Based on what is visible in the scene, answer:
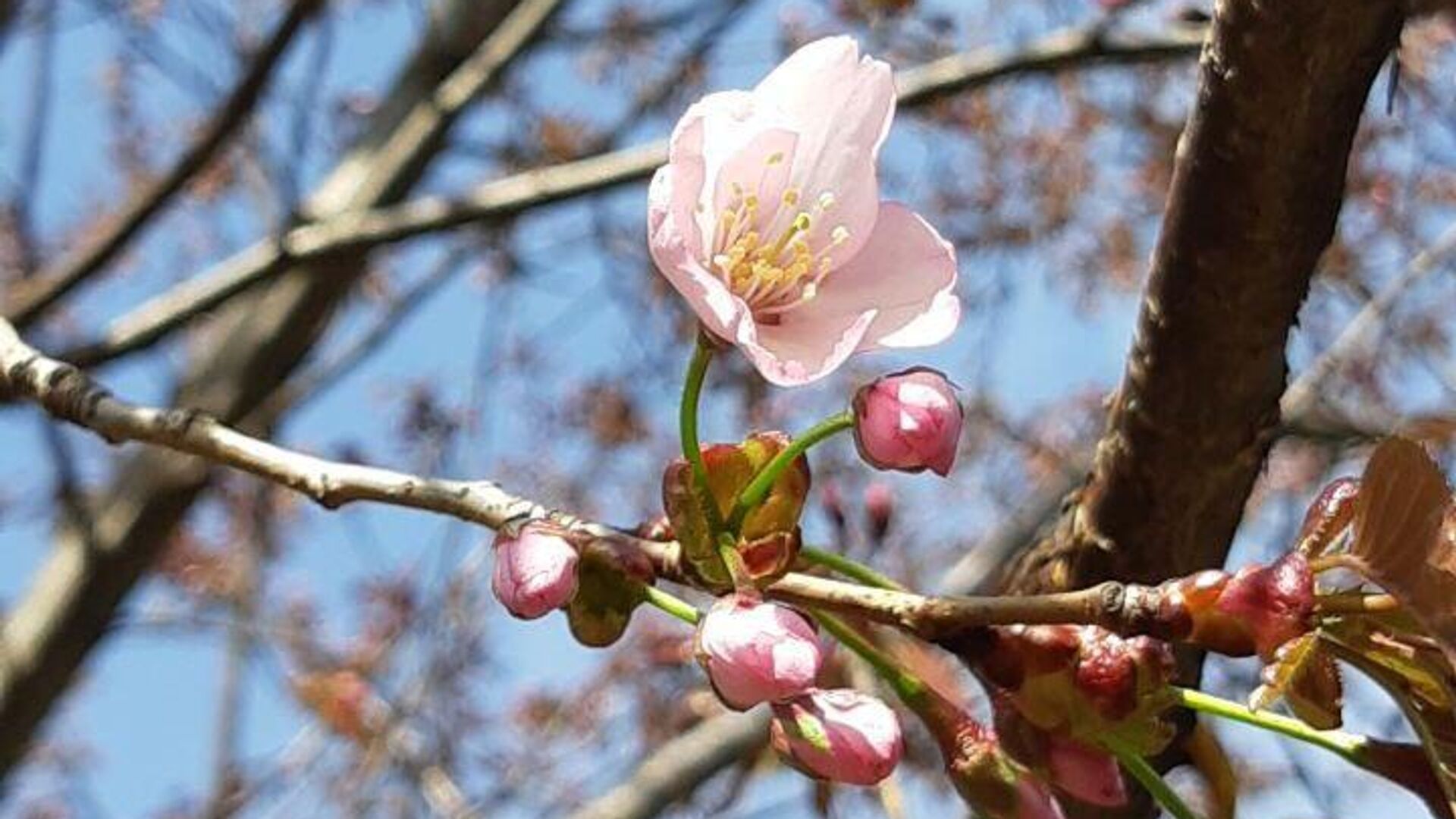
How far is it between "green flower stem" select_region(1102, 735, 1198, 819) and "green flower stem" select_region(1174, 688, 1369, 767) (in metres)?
0.03

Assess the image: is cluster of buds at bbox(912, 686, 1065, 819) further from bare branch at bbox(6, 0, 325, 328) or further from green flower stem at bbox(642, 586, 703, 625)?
bare branch at bbox(6, 0, 325, 328)

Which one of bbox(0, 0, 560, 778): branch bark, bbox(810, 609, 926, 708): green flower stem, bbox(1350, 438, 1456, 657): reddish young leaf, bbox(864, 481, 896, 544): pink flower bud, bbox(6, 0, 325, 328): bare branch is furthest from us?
bbox(6, 0, 325, 328): bare branch

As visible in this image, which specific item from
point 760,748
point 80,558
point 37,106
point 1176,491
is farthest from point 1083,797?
point 37,106

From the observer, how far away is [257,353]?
9.39 ft

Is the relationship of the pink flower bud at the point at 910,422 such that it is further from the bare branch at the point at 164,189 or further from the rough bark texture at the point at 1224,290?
the bare branch at the point at 164,189

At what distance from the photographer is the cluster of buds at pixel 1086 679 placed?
71 centimetres

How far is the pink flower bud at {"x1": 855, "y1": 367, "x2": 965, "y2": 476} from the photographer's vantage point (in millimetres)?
795

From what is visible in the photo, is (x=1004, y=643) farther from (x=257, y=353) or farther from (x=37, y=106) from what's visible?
(x=37, y=106)

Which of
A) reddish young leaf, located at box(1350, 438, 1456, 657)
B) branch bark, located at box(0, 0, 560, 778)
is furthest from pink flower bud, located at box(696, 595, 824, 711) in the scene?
branch bark, located at box(0, 0, 560, 778)

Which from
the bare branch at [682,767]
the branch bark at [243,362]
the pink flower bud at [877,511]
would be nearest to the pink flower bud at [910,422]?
the pink flower bud at [877,511]

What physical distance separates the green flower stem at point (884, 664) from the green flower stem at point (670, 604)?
54 mm

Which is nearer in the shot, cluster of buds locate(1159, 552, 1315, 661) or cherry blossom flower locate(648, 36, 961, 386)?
cluster of buds locate(1159, 552, 1315, 661)

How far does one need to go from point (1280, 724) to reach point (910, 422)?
209 mm

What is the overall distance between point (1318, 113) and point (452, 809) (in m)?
2.87
